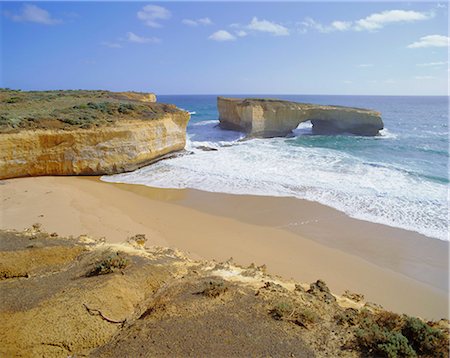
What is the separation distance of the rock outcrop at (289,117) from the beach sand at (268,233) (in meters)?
17.8

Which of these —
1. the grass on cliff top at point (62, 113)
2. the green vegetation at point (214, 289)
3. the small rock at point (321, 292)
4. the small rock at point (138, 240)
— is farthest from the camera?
the grass on cliff top at point (62, 113)

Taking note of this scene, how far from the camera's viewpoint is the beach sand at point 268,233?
745 cm

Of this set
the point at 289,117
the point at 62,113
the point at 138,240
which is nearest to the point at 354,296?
the point at 138,240

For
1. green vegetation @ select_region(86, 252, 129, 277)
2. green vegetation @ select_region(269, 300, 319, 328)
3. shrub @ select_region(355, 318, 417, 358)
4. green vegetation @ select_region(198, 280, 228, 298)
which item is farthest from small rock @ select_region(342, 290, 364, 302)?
green vegetation @ select_region(86, 252, 129, 277)

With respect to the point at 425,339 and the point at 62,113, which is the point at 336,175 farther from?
the point at 62,113

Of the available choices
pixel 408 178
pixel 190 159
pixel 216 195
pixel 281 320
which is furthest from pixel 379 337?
pixel 190 159

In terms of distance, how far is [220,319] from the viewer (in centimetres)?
480

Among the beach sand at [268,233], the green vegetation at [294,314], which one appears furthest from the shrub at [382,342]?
the beach sand at [268,233]

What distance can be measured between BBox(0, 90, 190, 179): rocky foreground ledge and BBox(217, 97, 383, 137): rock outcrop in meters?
11.2

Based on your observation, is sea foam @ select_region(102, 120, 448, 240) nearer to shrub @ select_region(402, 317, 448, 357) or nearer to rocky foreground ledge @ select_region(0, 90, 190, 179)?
rocky foreground ledge @ select_region(0, 90, 190, 179)

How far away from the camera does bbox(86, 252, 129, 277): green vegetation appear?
581 cm

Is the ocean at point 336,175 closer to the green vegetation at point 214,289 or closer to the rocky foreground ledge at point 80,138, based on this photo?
the rocky foreground ledge at point 80,138

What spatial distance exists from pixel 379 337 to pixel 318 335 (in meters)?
0.81

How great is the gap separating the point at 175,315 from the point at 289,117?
2813cm
